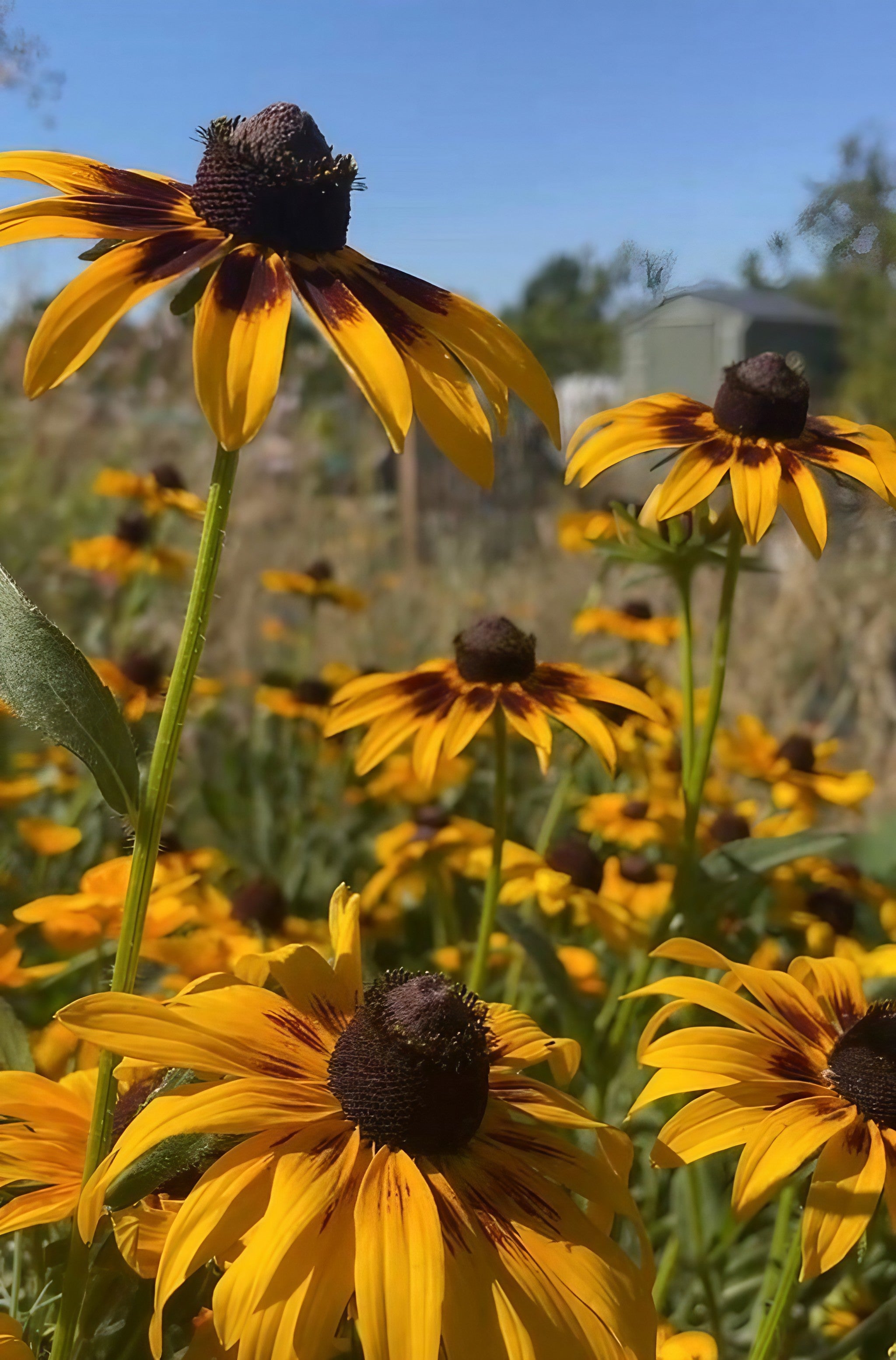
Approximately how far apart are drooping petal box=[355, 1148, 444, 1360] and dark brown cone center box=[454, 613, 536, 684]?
2.07 feet

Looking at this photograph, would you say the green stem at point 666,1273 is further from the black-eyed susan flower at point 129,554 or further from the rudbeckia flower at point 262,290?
the black-eyed susan flower at point 129,554

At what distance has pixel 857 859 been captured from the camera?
87.2 inches

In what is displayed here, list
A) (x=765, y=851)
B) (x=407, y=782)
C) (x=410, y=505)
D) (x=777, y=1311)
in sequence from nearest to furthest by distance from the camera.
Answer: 1. (x=777, y=1311)
2. (x=765, y=851)
3. (x=407, y=782)
4. (x=410, y=505)

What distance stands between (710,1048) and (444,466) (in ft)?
15.6

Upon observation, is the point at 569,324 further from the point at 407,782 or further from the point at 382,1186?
the point at 382,1186

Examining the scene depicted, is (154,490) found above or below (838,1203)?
above

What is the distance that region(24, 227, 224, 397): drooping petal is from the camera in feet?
1.70

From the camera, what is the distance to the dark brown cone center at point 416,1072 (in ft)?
1.81

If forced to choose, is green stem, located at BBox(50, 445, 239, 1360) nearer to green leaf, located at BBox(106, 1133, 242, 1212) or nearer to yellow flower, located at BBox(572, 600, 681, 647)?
green leaf, located at BBox(106, 1133, 242, 1212)

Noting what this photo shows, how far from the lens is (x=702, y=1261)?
0.94 metres

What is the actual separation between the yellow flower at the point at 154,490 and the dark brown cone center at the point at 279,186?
1708 mm

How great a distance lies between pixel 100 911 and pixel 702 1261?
2.00 ft

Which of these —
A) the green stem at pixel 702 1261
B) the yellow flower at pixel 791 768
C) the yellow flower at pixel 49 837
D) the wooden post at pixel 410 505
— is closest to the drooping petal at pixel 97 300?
the green stem at pixel 702 1261

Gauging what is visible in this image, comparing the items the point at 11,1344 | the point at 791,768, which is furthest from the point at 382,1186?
the point at 791,768
